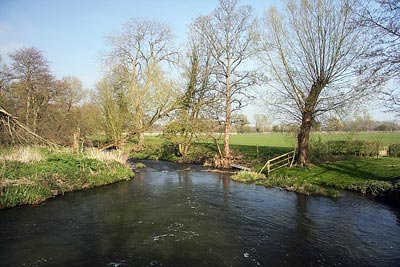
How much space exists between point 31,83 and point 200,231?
1221 inches

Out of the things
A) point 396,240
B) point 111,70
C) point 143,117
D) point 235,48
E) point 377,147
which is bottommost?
point 396,240

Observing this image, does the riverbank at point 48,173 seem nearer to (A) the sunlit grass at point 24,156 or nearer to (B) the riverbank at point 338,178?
(A) the sunlit grass at point 24,156

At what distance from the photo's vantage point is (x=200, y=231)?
32.3ft

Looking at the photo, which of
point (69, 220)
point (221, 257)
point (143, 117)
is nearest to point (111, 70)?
point (143, 117)

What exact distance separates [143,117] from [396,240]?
2070 centimetres

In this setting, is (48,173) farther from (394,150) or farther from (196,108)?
(394,150)

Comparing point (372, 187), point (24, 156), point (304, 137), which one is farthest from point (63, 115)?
point (372, 187)

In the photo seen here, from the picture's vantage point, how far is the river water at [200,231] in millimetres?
7840

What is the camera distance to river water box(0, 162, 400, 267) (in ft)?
25.7

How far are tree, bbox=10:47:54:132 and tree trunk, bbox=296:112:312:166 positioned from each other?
29.1 meters

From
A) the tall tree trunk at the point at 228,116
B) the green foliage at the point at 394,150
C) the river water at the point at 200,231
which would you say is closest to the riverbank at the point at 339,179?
the river water at the point at 200,231

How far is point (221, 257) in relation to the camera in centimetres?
789

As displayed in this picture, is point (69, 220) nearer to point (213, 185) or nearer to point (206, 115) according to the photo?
point (213, 185)

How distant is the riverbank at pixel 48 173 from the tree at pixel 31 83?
15.8 metres
